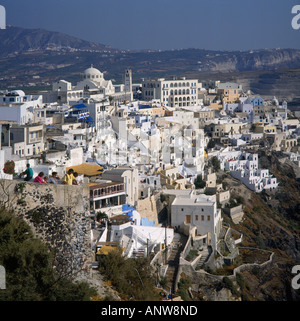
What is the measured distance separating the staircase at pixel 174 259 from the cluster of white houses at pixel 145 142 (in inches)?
10.4

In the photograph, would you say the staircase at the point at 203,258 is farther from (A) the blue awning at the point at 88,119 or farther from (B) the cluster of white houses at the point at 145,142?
(A) the blue awning at the point at 88,119

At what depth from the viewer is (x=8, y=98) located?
79.2 ft

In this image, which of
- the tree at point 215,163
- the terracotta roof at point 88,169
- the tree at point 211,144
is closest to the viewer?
the terracotta roof at point 88,169

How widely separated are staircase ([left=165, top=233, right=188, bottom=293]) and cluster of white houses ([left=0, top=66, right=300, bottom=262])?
10.4 inches

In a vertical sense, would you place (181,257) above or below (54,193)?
below

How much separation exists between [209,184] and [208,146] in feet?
21.4

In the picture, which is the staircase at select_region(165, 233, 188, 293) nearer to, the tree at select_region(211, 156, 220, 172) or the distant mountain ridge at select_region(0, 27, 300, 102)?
the tree at select_region(211, 156, 220, 172)

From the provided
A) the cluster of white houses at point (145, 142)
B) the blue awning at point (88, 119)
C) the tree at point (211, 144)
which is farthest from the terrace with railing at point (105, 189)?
the tree at point (211, 144)

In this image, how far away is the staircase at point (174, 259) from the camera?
497 inches

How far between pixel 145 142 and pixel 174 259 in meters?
9.36

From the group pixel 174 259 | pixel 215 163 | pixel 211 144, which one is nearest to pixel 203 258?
pixel 174 259

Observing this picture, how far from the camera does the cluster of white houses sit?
592 inches
